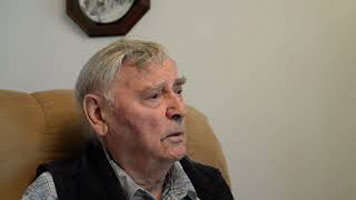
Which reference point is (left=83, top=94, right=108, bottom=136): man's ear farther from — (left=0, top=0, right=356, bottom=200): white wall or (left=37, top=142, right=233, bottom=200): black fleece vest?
(left=0, top=0, right=356, bottom=200): white wall

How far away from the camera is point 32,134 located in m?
1.33

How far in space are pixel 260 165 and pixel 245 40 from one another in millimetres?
459

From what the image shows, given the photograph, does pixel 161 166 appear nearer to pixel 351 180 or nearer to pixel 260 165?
pixel 260 165

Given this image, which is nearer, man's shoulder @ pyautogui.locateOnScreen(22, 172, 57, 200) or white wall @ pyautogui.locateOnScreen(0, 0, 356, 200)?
man's shoulder @ pyautogui.locateOnScreen(22, 172, 57, 200)

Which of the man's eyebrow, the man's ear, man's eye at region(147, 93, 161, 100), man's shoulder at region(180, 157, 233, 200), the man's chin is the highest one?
the man's eyebrow

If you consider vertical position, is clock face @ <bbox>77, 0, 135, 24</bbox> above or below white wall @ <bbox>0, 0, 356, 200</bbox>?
above

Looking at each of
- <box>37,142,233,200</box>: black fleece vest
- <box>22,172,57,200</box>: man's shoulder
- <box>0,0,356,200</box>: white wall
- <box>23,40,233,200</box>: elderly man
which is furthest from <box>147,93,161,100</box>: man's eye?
<box>0,0,356,200</box>: white wall

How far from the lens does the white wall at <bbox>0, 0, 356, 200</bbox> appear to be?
1713mm

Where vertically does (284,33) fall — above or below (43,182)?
above

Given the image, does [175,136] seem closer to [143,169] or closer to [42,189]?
[143,169]

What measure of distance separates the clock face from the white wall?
0.08 metres

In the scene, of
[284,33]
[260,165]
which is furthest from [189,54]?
[260,165]

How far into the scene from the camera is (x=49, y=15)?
1883 millimetres

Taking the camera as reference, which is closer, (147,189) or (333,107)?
(147,189)
